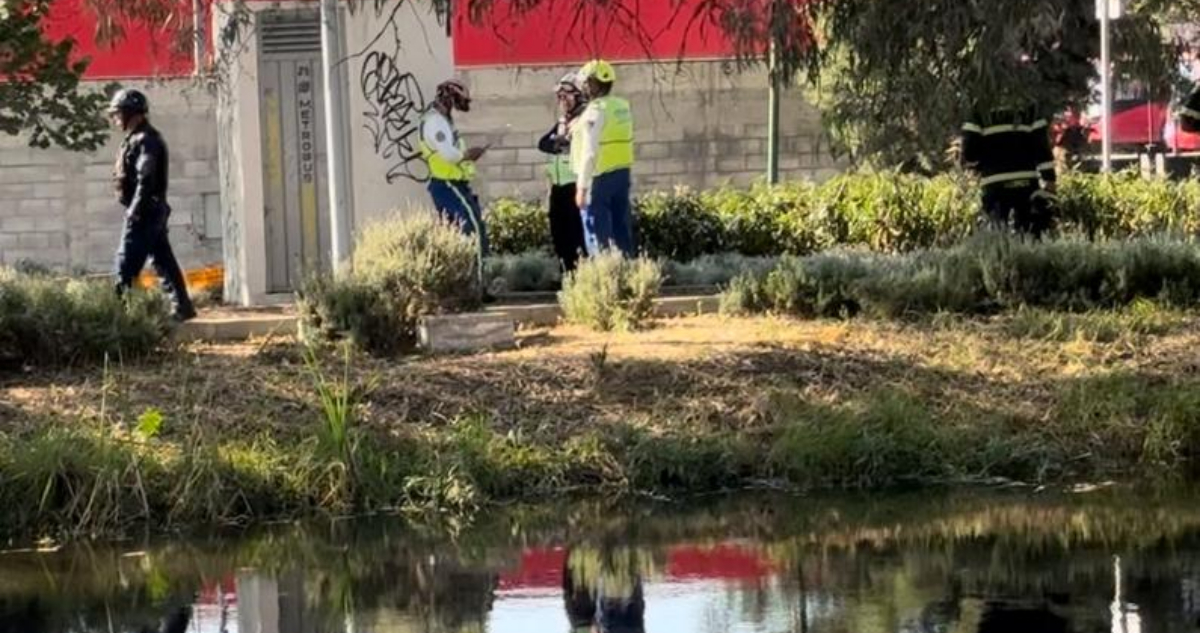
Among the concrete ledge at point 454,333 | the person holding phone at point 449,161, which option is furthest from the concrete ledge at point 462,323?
the person holding phone at point 449,161

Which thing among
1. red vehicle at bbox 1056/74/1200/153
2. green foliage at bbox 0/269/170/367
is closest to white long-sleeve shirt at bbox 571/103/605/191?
green foliage at bbox 0/269/170/367

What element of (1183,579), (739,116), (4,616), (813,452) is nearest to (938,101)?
(813,452)

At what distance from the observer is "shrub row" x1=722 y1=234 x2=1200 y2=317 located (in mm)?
13898

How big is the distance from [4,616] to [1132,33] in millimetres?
9150

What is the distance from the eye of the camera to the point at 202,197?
81.8ft

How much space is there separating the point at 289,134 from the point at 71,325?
511 centimetres

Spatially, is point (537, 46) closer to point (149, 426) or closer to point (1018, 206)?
point (1018, 206)

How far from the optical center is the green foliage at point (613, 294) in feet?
46.2

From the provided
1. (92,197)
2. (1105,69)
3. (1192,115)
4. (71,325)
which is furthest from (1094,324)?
(92,197)

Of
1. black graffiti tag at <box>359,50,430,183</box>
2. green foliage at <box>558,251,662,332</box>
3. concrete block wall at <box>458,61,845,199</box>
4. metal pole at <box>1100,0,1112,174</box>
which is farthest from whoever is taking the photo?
concrete block wall at <box>458,61,845,199</box>

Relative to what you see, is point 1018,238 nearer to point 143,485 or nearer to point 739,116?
point 143,485

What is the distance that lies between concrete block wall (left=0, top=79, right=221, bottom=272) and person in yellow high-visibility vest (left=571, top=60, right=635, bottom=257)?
10075mm

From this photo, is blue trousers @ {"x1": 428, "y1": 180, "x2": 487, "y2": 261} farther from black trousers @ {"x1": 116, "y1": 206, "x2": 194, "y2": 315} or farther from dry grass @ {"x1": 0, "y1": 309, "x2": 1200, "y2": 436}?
dry grass @ {"x1": 0, "y1": 309, "x2": 1200, "y2": 436}

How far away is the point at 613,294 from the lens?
1417 cm
